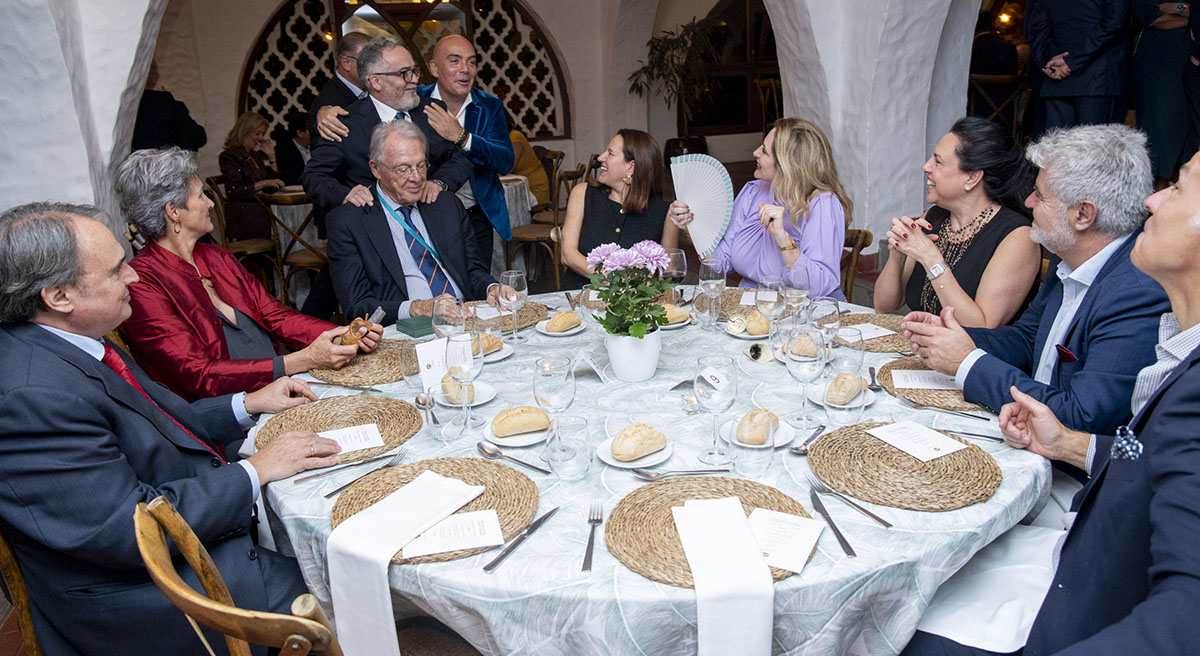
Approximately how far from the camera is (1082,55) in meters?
4.70

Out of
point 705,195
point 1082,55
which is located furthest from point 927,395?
point 1082,55

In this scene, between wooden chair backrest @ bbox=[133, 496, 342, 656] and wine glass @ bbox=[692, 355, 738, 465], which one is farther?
wine glass @ bbox=[692, 355, 738, 465]

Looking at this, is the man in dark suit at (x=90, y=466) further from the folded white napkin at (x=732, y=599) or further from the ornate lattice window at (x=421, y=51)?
the ornate lattice window at (x=421, y=51)

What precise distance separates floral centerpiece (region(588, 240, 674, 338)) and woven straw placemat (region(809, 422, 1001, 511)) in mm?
510

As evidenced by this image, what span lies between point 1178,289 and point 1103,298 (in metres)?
0.53

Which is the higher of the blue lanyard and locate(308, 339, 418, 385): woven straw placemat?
the blue lanyard

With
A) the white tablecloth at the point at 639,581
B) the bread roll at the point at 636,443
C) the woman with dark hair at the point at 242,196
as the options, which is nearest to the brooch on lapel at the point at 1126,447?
the white tablecloth at the point at 639,581

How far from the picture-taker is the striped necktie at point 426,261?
3.08 metres

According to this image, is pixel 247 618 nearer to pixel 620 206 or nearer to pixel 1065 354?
pixel 1065 354

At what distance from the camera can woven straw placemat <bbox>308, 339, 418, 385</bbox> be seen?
2.02 meters

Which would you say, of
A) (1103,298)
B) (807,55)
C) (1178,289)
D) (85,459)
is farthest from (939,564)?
(807,55)

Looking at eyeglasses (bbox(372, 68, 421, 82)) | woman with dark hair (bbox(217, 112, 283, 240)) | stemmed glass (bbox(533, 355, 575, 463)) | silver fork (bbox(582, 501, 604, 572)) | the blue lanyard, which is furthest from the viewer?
woman with dark hair (bbox(217, 112, 283, 240))

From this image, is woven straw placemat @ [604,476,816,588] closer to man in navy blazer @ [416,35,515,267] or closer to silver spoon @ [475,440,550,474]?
silver spoon @ [475,440,550,474]

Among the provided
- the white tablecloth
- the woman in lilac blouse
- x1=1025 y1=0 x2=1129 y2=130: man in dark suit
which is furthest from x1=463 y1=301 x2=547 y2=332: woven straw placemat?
x1=1025 y1=0 x2=1129 y2=130: man in dark suit
